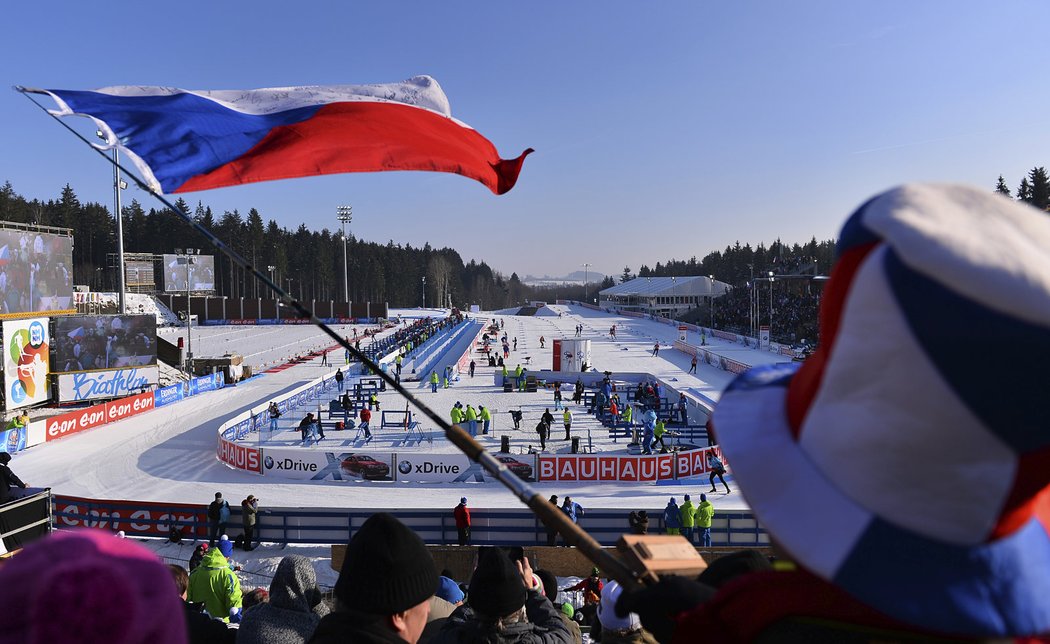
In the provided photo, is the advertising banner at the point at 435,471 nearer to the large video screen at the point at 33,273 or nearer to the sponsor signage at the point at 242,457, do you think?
the sponsor signage at the point at 242,457

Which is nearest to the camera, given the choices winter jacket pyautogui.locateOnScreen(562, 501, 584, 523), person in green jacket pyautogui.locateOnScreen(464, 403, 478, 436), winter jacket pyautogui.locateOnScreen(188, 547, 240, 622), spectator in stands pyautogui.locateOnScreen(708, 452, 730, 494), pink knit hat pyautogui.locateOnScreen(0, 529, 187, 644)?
pink knit hat pyautogui.locateOnScreen(0, 529, 187, 644)

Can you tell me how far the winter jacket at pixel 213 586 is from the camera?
23.4 ft

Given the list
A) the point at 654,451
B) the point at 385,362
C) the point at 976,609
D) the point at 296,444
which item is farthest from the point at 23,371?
the point at 976,609

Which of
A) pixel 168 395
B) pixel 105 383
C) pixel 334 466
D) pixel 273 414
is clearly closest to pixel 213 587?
pixel 334 466

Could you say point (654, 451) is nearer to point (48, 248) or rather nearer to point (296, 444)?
point (296, 444)

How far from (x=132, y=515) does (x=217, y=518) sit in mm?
2103

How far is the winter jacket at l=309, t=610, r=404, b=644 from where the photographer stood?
196 cm

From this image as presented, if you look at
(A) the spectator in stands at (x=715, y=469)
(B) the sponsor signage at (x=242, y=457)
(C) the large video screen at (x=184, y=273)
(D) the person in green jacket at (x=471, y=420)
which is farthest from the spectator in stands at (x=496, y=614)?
(C) the large video screen at (x=184, y=273)

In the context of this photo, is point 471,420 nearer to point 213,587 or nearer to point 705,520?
point 705,520

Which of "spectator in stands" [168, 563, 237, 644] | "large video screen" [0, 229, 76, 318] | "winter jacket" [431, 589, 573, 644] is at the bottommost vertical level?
"spectator in stands" [168, 563, 237, 644]

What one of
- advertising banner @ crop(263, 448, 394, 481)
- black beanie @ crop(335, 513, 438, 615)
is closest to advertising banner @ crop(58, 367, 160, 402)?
advertising banner @ crop(263, 448, 394, 481)

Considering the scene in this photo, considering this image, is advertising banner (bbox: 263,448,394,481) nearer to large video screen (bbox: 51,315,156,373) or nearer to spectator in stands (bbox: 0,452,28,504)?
spectator in stands (bbox: 0,452,28,504)

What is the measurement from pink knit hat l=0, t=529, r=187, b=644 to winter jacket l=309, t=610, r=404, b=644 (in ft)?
3.05

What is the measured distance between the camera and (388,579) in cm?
216
